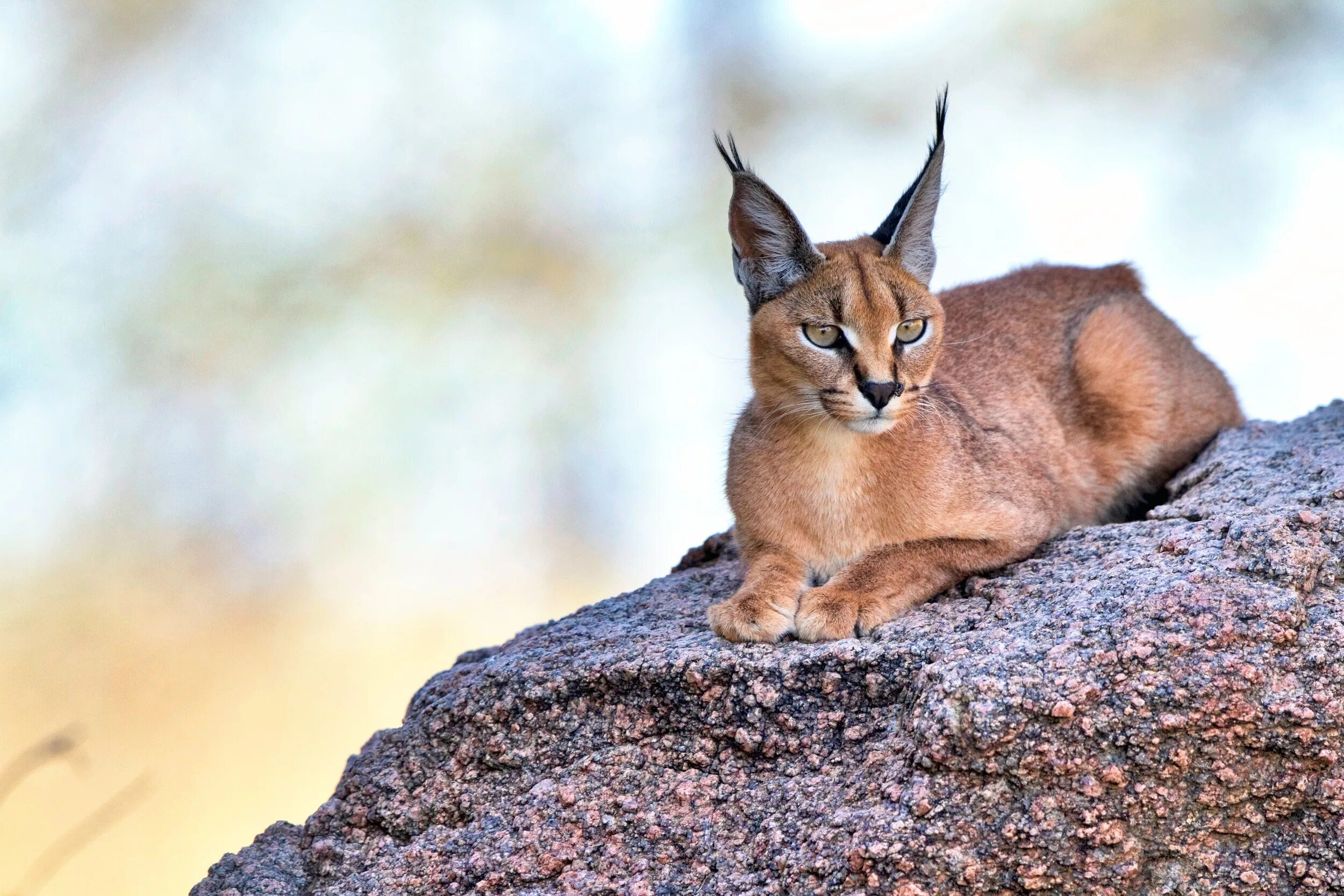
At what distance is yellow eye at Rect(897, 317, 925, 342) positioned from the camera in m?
4.45

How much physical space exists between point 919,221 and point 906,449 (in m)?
0.82

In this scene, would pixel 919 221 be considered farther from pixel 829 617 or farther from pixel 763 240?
pixel 829 617

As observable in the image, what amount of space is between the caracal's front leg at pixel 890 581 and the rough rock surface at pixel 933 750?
0.10 meters

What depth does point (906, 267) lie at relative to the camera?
4727 millimetres

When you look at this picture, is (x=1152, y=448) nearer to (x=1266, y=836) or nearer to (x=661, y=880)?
(x=1266, y=836)

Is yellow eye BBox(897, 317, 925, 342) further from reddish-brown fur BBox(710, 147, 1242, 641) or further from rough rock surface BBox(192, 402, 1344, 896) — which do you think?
rough rock surface BBox(192, 402, 1344, 896)

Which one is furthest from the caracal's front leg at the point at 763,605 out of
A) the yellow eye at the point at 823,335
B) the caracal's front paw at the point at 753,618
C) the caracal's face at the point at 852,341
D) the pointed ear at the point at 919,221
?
the pointed ear at the point at 919,221

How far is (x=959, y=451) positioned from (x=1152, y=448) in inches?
58.6

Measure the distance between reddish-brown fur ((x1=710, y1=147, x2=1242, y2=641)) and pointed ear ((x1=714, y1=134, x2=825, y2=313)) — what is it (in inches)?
0.6

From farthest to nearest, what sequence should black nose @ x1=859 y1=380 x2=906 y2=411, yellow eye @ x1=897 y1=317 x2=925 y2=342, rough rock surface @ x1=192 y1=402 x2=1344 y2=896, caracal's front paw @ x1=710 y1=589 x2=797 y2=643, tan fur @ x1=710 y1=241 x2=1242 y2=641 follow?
1. yellow eye @ x1=897 y1=317 x2=925 y2=342
2. tan fur @ x1=710 y1=241 x2=1242 y2=641
3. black nose @ x1=859 y1=380 x2=906 y2=411
4. caracal's front paw @ x1=710 y1=589 x2=797 y2=643
5. rough rock surface @ x1=192 y1=402 x2=1344 y2=896

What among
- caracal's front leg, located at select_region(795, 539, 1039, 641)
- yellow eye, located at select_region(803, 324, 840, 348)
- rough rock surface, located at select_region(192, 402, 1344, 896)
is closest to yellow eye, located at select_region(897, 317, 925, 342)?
yellow eye, located at select_region(803, 324, 840, 348)

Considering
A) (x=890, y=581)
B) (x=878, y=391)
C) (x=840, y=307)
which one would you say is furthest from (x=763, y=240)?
(x=890, y=581)

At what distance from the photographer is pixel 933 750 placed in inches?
128

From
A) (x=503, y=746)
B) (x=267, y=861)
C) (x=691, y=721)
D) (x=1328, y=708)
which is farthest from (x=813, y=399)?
(x=267, y=861)
